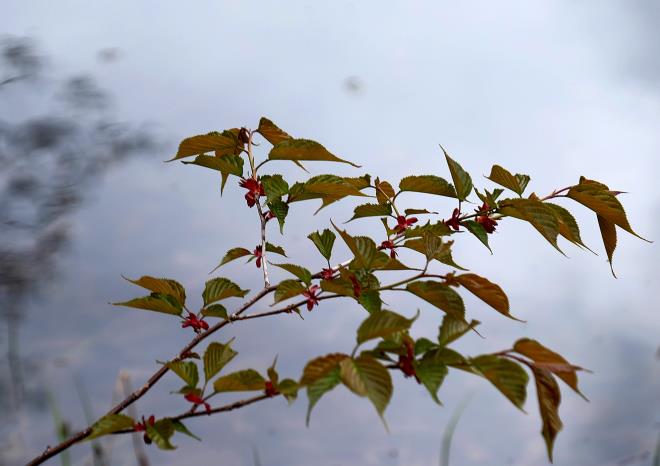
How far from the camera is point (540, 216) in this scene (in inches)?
64.7

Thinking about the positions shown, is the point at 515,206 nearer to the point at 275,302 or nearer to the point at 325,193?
the point at 325,193

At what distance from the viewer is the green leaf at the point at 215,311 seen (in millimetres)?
1629

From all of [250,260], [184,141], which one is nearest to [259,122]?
[184,141]

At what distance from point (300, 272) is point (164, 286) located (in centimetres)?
31

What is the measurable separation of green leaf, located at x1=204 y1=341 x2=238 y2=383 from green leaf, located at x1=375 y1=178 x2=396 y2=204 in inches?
25.9

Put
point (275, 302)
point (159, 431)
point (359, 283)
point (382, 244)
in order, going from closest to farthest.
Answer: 1. point (159, 431)
2. point (275, 302)
3. point (359, 283)
4. point (382, 244)

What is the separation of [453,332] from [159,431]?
1.91ft

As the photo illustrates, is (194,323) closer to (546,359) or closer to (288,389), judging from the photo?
(288,389)

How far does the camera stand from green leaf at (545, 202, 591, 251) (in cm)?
169

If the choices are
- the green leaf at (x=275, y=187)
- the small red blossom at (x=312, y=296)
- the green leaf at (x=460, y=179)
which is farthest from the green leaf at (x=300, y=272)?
the green leaf at (x=460, y=179)

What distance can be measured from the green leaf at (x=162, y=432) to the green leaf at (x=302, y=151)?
2.30ft

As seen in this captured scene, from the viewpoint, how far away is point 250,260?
1878 mm

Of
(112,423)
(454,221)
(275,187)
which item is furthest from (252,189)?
(112,423)

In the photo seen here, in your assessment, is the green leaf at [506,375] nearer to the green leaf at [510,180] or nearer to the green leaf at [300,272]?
the green leaf at [300,272]
